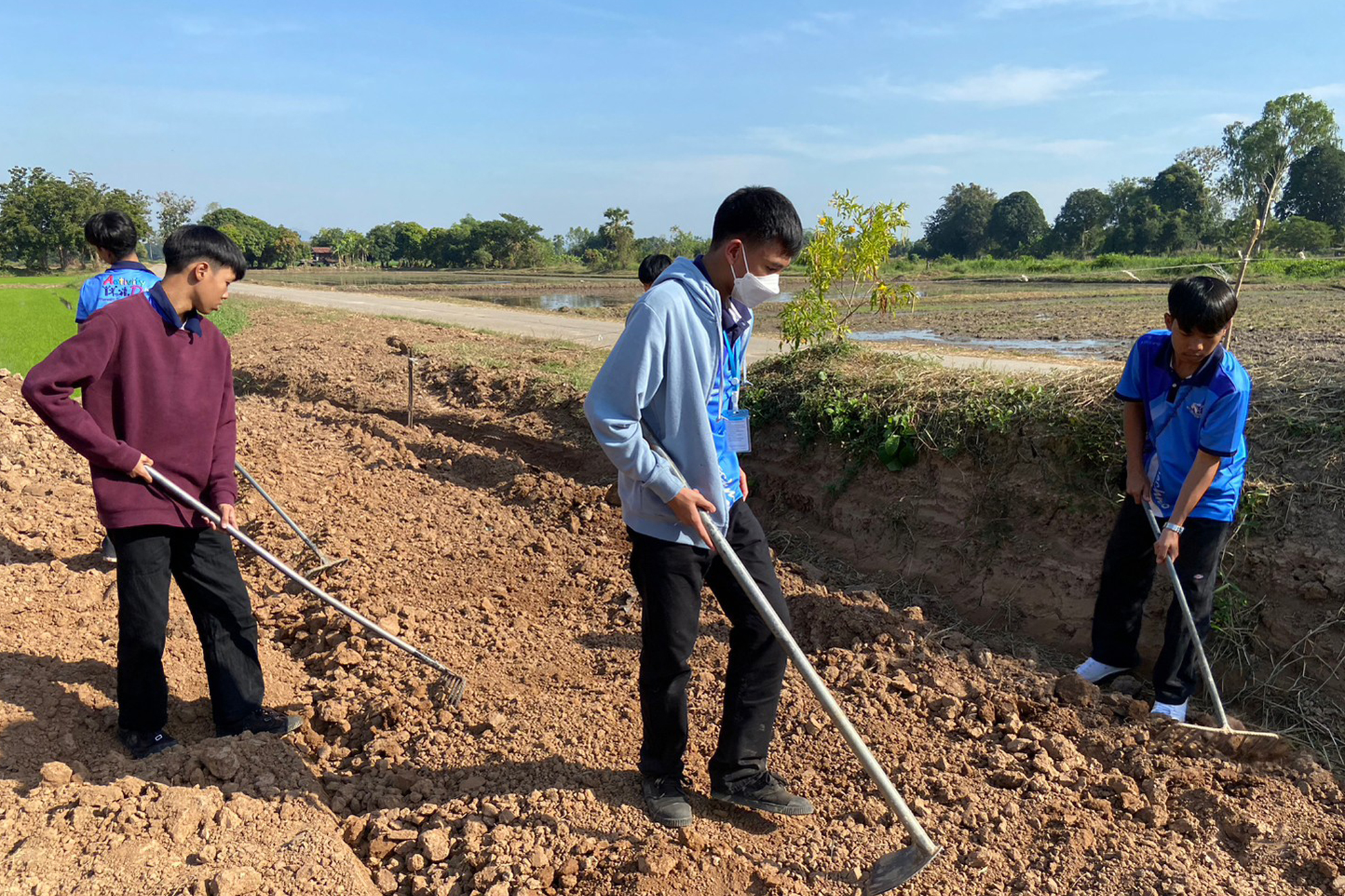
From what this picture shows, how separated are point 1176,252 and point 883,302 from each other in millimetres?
34606

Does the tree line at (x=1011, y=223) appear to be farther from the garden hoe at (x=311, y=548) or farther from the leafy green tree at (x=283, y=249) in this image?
Result: the garden hoe at (x=311, y=548)

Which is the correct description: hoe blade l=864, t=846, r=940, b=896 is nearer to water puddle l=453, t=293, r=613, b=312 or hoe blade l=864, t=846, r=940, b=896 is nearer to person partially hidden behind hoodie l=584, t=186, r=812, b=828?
person partially hidden behind hoodie l=584, t=186, r=812, b=828

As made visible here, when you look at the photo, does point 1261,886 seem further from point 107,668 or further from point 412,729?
point 107,668

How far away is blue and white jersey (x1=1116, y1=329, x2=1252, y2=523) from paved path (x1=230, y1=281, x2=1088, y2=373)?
84.1 inches

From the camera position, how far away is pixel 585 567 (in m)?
4.83

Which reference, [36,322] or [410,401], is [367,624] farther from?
[36,322]

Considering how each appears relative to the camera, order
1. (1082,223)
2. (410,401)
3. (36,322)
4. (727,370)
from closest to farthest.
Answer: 1. (727,370)
2. (410,401)
3. (36,322)
4. (1082,223)

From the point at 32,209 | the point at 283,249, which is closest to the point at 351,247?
the point at 283,249

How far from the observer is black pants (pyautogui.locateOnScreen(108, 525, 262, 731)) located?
2.93 metres

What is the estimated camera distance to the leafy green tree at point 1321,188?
117 feet

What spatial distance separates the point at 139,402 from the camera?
288 cm

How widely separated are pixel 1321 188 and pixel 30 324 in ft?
145

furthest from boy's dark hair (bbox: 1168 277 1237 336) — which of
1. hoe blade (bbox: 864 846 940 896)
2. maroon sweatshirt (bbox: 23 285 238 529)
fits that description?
maroon sweatshirt (bbox: 23 285 238 529)

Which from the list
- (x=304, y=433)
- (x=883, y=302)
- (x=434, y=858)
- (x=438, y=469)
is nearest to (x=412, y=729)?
(x=434, y=858)
